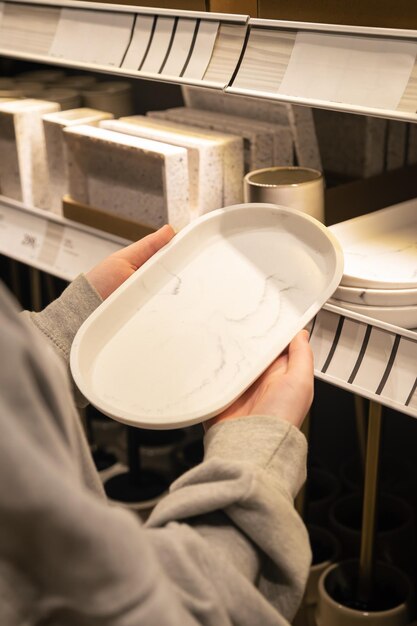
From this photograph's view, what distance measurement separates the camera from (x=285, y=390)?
69 centimetres

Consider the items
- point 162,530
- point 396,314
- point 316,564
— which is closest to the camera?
point 162,530

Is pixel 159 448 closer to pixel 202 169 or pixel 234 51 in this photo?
pixel 202 169

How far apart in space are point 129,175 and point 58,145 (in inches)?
7.7

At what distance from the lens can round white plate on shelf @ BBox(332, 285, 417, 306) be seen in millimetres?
812

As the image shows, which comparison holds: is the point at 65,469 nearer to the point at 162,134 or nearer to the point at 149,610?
the point at 149,610

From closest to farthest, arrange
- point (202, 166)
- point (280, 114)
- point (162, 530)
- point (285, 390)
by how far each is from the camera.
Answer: point (162, 530) < point (285, 390) < point (202, 166) < point (280, 114)

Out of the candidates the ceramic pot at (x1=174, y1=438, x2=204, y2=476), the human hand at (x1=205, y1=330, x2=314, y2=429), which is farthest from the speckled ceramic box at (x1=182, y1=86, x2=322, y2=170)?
the ceramic pot at (x1=174, y1=438, x2=204, y2=476)

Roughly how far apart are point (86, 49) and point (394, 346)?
0.64 m

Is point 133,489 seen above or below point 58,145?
below

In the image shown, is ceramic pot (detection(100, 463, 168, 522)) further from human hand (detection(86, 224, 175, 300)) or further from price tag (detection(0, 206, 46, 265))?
human hand (detection(86, 224, 175, 300))

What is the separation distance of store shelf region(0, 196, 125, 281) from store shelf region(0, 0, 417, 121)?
23 cm

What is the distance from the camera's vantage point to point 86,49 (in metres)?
1.15

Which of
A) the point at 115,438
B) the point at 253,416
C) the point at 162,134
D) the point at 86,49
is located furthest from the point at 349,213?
the point at 115,438

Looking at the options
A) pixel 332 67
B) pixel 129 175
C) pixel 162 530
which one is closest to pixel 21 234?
pixel 129 175
